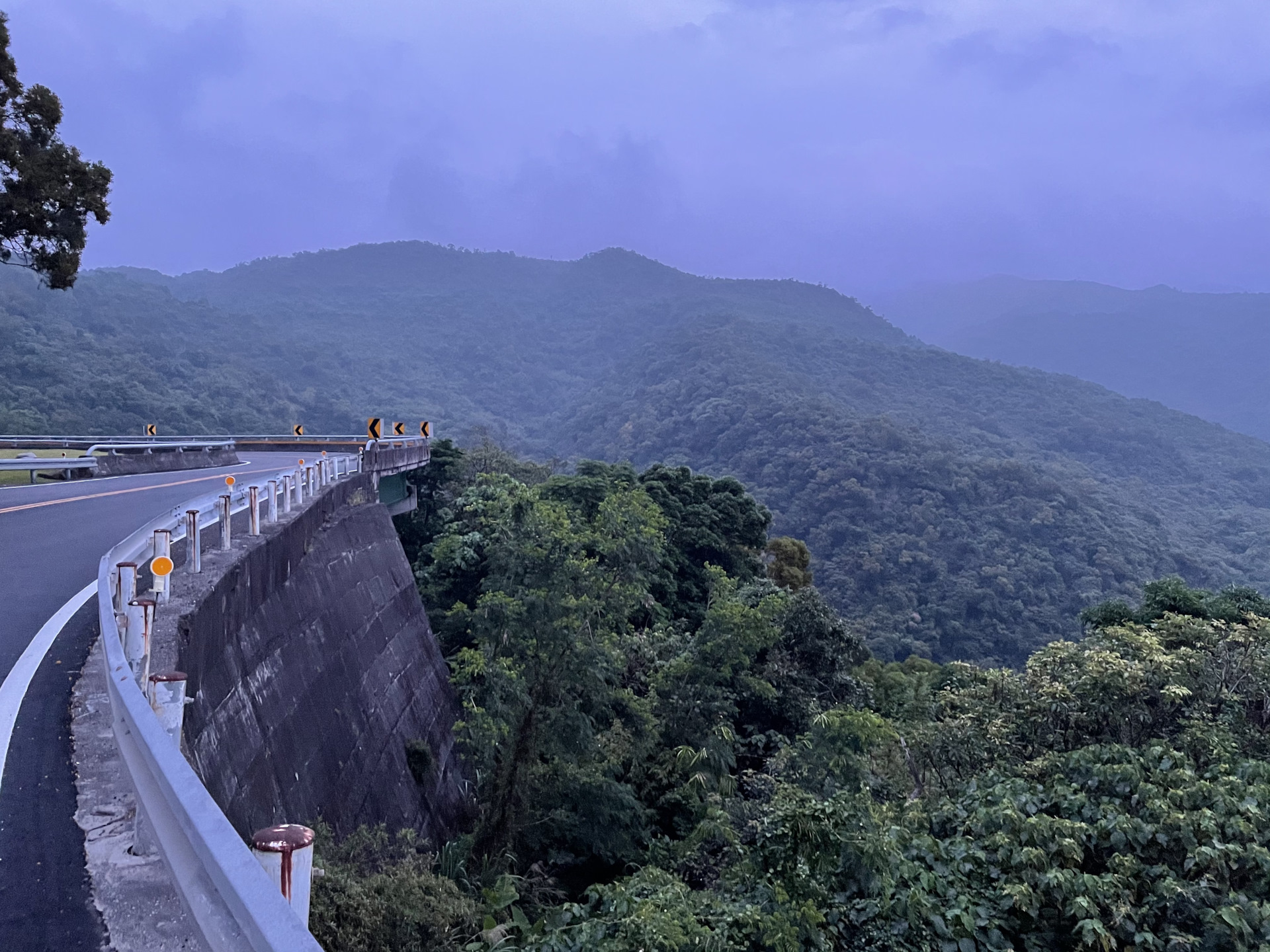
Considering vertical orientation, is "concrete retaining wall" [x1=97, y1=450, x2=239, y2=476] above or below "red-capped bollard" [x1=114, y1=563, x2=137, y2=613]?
above

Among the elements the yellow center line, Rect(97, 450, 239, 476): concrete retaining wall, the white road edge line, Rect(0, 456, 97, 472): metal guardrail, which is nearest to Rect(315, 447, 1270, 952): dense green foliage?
the white road edge line

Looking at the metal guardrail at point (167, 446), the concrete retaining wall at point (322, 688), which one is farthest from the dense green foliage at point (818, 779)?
the metal guardrail at point (167, 446)

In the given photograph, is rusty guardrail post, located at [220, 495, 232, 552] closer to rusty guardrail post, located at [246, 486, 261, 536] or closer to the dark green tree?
rusty guardrail post, located at [246, 486, 261, 536]

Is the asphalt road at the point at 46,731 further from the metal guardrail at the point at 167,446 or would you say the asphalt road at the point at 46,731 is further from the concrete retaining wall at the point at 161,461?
the metal guardrail at the point at 167,446

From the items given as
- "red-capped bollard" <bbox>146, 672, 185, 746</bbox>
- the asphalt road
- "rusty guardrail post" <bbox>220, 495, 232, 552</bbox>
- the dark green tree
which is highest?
the dark green tree

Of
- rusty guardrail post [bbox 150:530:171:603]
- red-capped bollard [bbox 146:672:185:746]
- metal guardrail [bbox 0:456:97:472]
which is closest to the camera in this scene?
red-capped bollard [bbox 146:672:185:746]

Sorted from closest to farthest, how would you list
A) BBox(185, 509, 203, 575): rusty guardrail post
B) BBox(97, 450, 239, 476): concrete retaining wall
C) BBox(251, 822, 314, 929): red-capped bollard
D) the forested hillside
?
BBox(251, 822, 314, 929): red-capped bollard → BBox(185, 509, 203, 575): rusty guardrail post → BBox(97, 450, 239, 476): concrete retaining wall → the forested hillside

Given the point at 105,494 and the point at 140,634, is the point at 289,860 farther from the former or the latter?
the point at 105,494
